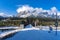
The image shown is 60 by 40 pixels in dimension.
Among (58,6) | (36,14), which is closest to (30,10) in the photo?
(36,14)

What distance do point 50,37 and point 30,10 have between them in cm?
57

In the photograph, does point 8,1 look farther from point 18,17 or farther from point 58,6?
point 58,6

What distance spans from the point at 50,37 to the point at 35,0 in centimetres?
67

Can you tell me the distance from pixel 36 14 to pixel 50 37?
459 millimetres

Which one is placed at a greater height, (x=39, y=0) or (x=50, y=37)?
(x=39, y=0)

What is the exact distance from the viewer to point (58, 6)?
17.1 ft

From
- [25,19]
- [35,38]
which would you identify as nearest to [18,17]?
[25,19]

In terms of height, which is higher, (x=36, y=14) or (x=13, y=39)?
(x=36, y=14)

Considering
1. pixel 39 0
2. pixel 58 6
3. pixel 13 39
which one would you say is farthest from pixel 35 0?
pixel 13 39

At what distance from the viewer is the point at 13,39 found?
5293mm

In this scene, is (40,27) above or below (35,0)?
below

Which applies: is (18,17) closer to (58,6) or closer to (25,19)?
(25,19)

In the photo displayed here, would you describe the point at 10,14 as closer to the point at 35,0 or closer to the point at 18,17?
the point at 18,17

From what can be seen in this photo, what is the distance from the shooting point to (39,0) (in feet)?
17.1
